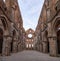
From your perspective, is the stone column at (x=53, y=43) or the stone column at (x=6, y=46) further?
the stone column at (x=6, y=46)

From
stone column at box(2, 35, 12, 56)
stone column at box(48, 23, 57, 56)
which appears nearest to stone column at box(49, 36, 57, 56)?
stone column at box(48, 23, 57, 56)

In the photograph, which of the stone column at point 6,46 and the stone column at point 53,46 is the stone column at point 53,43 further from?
the stone column at point 6,46

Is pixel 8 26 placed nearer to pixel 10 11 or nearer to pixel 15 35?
pixel 10 11

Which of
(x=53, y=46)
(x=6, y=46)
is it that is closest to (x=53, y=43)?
(x=53, y=46)

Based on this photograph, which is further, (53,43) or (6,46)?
(6,46)

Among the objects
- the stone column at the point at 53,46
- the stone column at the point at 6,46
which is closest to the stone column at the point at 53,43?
the stone column at the point at 53,46

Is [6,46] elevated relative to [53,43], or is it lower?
lower

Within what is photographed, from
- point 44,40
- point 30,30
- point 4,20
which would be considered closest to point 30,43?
point 30,30

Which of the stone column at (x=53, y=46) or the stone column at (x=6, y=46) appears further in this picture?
the stone column at (x=6, y=46)

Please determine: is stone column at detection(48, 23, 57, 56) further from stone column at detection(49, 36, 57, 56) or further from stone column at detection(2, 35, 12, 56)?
stone column at detection(2, 35, 12, 56)

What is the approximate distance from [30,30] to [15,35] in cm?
3878

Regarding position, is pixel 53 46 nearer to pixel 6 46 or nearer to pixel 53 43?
pixel 53 43

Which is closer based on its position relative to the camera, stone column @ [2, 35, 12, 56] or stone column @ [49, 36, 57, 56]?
stone column @ [49, 36, 57, 56]

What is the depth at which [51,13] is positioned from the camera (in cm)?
1764
